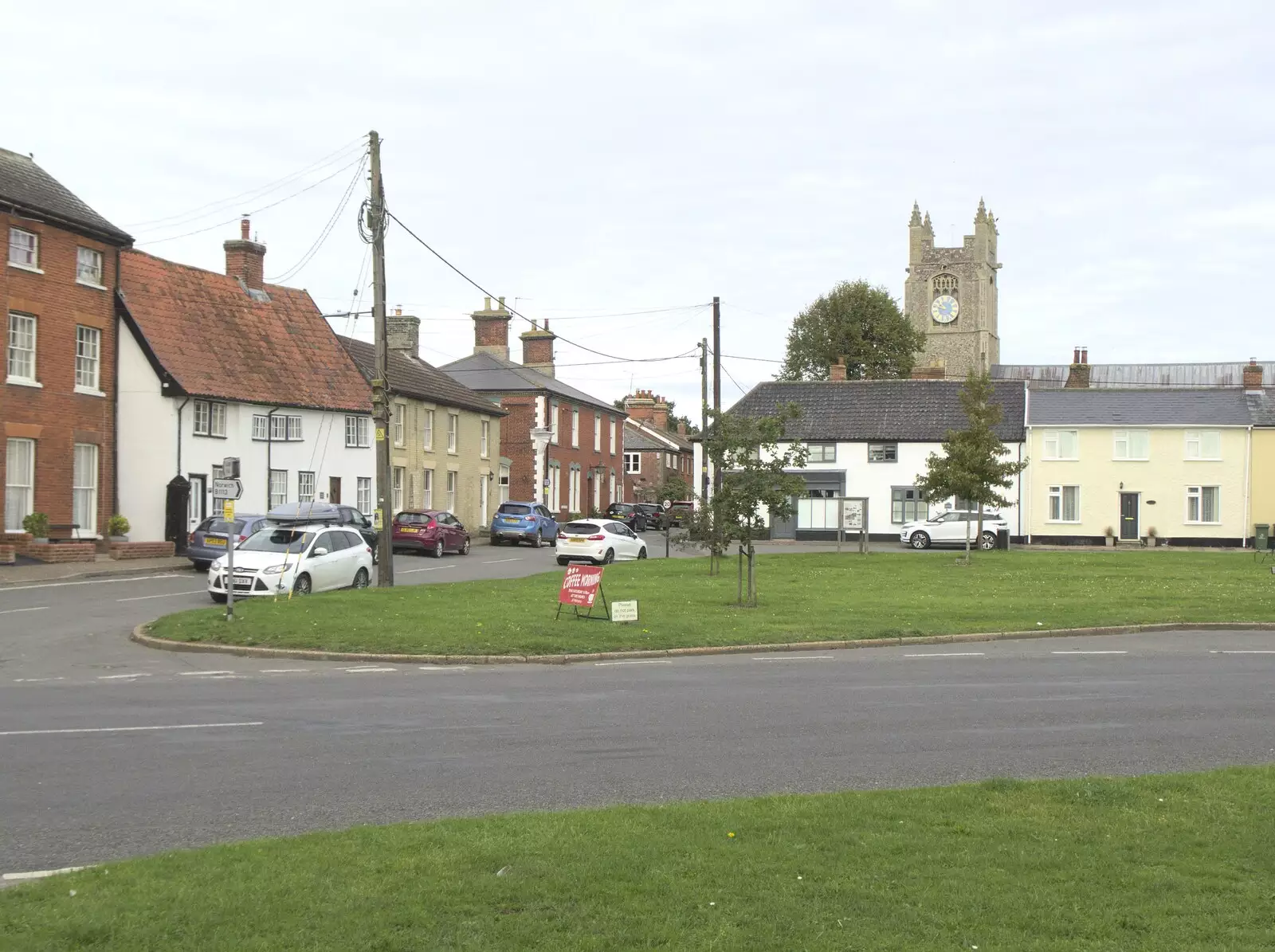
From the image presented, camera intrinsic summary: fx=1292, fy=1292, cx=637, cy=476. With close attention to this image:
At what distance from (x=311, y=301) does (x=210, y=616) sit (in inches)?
1267

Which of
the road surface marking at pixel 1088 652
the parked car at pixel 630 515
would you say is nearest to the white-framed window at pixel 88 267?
the road surface marking at pixel 1088 652

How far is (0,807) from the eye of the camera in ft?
27.9

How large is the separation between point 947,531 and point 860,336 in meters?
31.0

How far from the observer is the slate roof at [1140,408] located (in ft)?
199

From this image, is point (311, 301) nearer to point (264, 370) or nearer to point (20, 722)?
point (264, 370)

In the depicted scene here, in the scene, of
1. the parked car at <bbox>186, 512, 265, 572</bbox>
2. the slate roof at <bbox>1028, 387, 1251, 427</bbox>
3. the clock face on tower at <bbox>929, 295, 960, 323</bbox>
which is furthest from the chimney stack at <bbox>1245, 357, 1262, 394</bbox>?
the clock face on tower at <bbox>929, 295, 960, 323</bbox>

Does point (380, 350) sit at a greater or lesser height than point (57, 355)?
lesser

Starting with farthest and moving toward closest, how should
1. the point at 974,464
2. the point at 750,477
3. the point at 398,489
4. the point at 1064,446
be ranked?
the point at 1064,446 → the point at 398,489 → the point at 974,464 → the point at 750,477

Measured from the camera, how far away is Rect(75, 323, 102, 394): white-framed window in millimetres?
36812

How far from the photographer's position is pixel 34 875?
21.9 ft

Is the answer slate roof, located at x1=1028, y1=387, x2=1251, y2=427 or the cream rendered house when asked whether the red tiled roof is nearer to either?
the cream rendered house

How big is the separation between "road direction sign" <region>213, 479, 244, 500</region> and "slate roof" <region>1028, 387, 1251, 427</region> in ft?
157

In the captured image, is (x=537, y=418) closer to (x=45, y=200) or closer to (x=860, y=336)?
(x=860, y=336)

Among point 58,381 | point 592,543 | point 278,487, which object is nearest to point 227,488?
point 58,381
